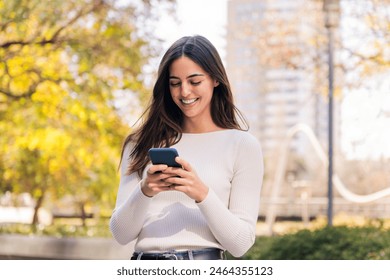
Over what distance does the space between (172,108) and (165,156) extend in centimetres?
47

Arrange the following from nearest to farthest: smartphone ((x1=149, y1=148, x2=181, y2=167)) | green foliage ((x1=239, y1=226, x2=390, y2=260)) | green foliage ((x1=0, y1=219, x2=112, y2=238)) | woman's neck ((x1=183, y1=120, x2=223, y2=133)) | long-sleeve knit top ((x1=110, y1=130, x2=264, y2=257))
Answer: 1. smartphone ((x1=149, y1=148, x2=181, y2=167))
2. long-sleeve knit top ((x1=110, y1=130, x2=264, y2=257))
3. woman's neck ((x1=183, y1=120, x2=223, y2=133))
4. green foliage ((x1=239, y1=226, x2=390, y2=260))
5. green foliage ((x1=0, y1=219, x2=112, y2=238))

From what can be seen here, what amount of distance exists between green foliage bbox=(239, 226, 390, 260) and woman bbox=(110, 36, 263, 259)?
15.9 feet

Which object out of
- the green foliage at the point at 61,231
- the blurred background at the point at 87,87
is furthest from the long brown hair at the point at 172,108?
the green foliage at the point at 61,231

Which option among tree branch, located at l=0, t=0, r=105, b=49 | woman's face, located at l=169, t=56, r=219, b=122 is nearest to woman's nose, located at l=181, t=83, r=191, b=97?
woman's face, located at l=169, t=56, r=219, b=122

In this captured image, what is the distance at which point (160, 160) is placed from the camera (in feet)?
7.04

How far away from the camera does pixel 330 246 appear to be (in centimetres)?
766

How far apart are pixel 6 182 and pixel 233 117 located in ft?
40.4

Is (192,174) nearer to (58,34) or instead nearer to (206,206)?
(206,206)

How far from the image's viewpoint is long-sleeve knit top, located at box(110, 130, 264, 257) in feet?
7.36

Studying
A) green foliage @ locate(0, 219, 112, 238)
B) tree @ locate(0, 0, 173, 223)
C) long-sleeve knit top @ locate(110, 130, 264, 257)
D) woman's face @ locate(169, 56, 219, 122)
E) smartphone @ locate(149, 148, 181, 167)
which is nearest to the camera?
smartphone @ locate(149, 148, 181, 167)

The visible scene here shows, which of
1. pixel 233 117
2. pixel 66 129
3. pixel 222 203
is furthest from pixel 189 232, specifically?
pixel 66 129

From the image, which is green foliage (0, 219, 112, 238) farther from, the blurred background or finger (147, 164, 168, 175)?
finger (147, 164, 168, 175)

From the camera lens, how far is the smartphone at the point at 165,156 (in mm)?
2115

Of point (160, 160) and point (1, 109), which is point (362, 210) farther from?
point (160, 160)
